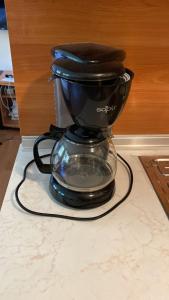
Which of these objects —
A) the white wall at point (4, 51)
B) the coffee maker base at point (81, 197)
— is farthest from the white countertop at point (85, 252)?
the white wall at point (4, 51)

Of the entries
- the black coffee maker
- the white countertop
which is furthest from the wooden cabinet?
the white countertop

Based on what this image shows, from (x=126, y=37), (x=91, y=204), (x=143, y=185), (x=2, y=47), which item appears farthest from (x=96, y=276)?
(x=2, y=47)

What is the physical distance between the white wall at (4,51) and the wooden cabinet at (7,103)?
130 millimetres

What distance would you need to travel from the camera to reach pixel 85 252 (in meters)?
0.55

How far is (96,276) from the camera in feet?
1.65

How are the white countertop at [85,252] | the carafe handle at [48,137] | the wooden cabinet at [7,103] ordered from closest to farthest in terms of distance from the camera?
the white countertop at [85,252], the carafe handle at [48,137], the wooden cabinet at [7,103]

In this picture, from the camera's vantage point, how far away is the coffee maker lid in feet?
1.62

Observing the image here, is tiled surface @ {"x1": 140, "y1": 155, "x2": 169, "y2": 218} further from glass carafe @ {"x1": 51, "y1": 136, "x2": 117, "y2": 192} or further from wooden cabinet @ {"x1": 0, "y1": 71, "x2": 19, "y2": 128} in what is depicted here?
wooden cabinet @ {"x1": 0, "y1": 71, "x2": 19, "y2": 128}

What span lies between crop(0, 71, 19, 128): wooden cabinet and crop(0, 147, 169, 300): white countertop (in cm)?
220

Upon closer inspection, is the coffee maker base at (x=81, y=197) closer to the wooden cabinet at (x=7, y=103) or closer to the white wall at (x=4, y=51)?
the wooden cabinet at (x=7, y=103)

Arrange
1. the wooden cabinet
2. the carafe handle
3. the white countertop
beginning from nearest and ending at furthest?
the white countertop → the carafe handle → the wooden cabinet

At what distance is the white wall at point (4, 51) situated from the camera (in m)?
2.79

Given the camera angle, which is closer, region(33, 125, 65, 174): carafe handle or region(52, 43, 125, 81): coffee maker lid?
region(52, 43, 125, 81): coffee maker lid

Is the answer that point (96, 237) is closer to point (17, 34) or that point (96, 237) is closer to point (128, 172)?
point (128, 172)
